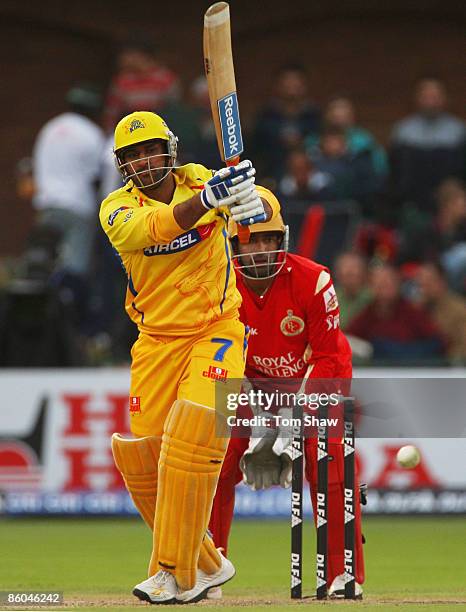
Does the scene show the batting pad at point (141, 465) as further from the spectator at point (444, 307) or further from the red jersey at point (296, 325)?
the spectator at point (444, 307)

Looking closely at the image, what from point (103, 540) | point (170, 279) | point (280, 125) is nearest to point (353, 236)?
point (280, 125)

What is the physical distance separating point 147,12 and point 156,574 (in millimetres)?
10456

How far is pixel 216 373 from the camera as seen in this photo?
7113 millimetres

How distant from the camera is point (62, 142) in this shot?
42.7ft

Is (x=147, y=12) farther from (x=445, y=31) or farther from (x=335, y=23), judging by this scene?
(x=445, y=31)

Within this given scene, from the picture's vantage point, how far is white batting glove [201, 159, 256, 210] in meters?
6.71

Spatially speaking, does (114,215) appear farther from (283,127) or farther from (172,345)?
(283,127)

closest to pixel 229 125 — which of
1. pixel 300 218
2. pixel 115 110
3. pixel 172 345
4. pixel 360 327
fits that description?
pixel 172 345

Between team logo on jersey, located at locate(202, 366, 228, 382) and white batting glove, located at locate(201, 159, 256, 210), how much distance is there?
80cm

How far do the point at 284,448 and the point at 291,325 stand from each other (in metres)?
0.60

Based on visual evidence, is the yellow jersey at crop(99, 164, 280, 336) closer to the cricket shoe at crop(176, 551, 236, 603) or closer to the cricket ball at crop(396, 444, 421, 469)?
the cricket ball at crop(396, 444, 421, 469)

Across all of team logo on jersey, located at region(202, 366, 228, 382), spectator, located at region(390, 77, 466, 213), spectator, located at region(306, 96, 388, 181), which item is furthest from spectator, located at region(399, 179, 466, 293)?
team logo on jersey, located at region(202, 366, 228, 382)

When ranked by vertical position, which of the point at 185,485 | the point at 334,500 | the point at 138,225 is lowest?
the point at 334,500

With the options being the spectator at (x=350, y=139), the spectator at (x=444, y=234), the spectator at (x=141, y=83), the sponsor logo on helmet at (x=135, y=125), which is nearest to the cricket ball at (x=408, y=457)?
the sponsor logo on helmet at (x=135, y=125)
